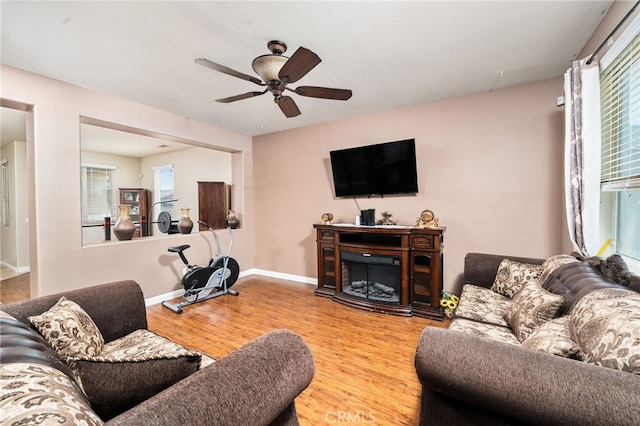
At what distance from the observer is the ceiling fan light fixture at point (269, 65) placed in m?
2.13

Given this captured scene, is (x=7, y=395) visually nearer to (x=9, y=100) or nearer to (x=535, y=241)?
(x=9, y=100)

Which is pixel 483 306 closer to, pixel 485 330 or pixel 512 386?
pixel 485 330

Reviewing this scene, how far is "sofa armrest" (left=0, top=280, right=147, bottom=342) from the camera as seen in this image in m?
1.63

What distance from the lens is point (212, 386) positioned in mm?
706

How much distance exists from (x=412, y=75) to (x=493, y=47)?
72 cm

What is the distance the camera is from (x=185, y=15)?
1.89m

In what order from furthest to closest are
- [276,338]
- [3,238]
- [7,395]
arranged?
[3,238]
[276,338]
[7,395]

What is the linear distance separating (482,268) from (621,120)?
1.57 m

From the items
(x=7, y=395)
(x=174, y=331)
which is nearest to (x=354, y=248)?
(x=174, y=331)

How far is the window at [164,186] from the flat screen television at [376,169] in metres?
4.58

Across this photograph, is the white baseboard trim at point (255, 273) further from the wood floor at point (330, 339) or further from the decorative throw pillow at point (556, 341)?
the decorative throw pillow at point (556, 341)

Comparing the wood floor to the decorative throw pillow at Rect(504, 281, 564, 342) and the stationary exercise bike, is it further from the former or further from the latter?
the decorative throw pillow at Rect(504, 281, 564, 342)

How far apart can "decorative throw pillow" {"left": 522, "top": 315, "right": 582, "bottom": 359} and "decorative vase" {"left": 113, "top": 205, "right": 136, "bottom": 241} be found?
13.4 ft

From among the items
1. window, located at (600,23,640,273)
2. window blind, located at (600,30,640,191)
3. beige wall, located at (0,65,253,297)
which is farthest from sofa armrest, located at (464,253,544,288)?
beige wall, located at (0,65,253,297)
